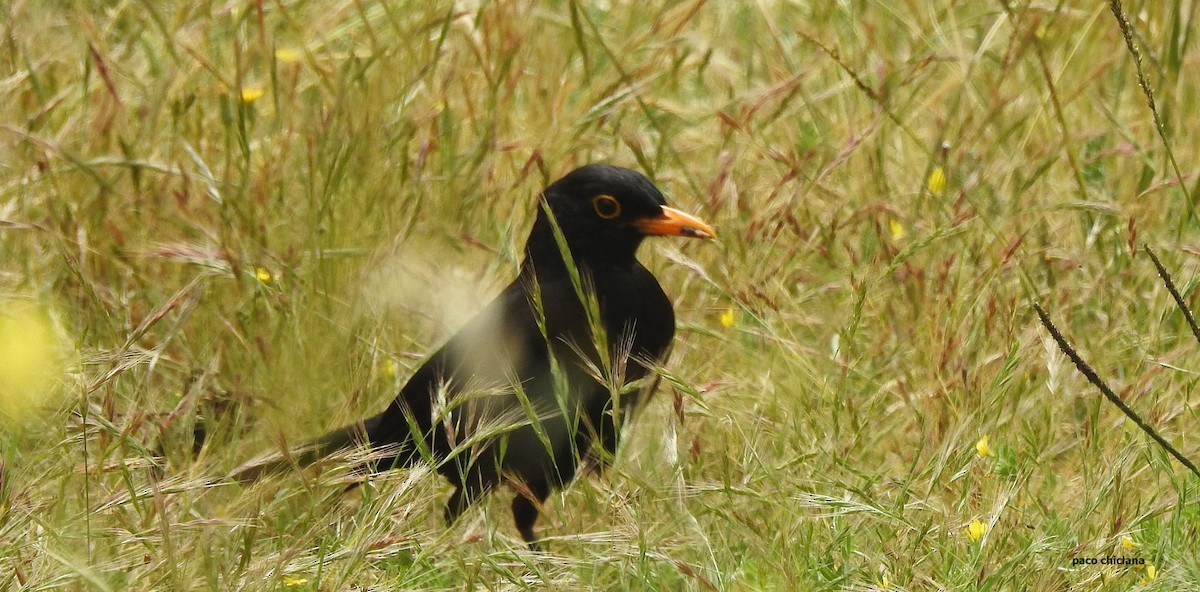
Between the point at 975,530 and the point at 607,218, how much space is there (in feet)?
4.20

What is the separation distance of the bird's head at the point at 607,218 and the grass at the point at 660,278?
0.58ft

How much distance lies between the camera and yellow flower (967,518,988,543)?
2.79 m

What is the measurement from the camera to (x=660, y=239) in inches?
183

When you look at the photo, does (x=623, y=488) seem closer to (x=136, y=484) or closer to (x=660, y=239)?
(x=136, y=484)

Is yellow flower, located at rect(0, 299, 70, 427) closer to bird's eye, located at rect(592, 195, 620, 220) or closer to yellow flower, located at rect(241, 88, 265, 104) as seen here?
bird's eye, located at rect(592, 195, 620, 220)

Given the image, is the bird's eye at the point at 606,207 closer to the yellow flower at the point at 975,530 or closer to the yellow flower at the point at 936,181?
the yellow flower at the point at 936,181

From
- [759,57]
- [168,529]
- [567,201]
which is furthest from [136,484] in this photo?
[759,57]

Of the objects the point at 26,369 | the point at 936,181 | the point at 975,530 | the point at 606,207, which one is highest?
the point at 26,369

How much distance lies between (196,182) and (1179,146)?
2820mm

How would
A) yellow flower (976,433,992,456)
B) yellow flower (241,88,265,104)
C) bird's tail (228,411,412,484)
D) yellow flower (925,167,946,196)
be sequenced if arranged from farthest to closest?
yellow flower (241,88,265,104), yellow flower (925,167,946,196), yellow flower (976,433,992,456), bird's tail (228,411,412,484)

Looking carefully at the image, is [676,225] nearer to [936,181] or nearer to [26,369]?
[936,181]

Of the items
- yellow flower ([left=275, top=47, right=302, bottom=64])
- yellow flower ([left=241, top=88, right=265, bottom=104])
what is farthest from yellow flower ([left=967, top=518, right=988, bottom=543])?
yellow flower ([left=275, top=47, right=302, bottom=64])

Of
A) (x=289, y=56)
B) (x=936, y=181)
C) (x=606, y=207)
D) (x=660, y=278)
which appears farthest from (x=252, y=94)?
(x=936, y=181)

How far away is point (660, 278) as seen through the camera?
4.31 metres
